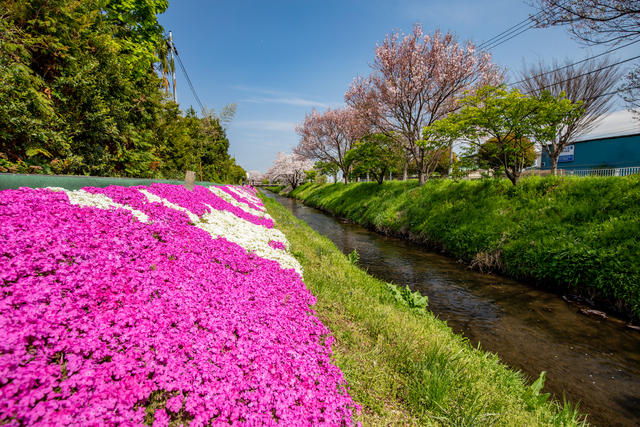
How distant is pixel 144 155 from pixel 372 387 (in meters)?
10.6

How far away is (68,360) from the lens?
1662 mm

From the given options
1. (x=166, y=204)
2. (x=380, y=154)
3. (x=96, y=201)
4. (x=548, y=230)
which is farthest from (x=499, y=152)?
(x=96, y=201)

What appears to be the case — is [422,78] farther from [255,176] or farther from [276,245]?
[255,176]

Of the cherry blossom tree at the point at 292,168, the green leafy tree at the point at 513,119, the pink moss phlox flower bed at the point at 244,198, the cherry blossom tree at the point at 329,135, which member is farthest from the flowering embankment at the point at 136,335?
the cherry blossom tree at the point at 292,168

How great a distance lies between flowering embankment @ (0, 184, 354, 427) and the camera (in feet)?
5.07

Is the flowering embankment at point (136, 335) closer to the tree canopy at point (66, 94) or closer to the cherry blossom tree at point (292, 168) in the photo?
the tree canopy at point (66, 94)

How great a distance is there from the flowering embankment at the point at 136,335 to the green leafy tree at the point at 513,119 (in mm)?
12417

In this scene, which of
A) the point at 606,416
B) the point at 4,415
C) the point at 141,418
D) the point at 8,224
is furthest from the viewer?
the point at 606,416

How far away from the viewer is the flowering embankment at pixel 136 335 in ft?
5.07

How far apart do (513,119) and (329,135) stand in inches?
1146

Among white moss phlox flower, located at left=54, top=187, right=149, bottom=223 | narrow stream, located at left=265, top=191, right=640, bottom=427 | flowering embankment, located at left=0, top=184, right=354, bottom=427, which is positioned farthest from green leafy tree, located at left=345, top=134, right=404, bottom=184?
flowering embankment, located at left=0, top=184, right=354, bottom=427

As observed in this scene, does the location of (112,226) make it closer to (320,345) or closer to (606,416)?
(320,345)

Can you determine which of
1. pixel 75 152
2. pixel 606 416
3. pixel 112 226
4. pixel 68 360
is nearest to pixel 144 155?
pixel 75 152

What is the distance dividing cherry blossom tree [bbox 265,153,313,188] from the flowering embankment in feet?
199
